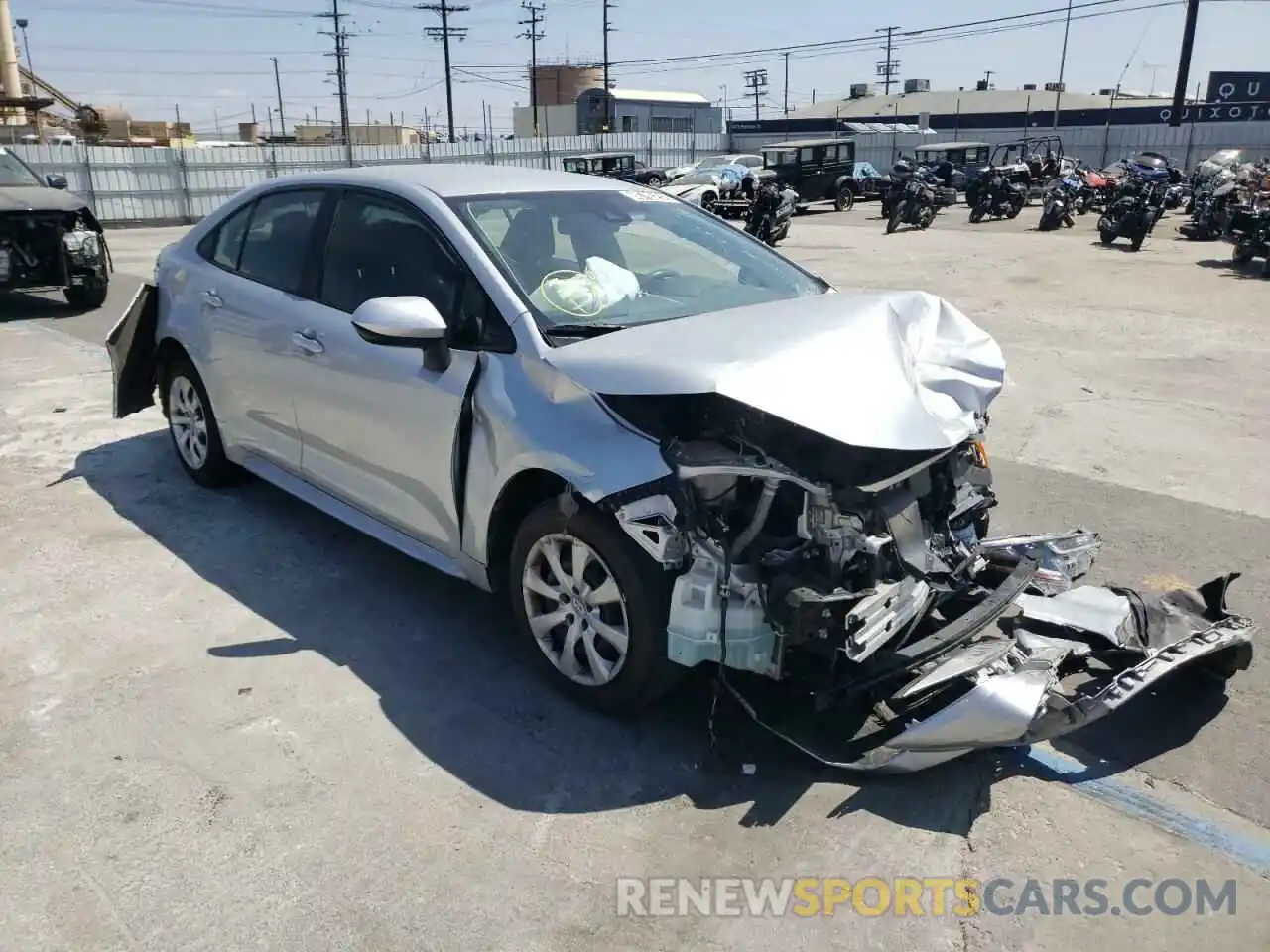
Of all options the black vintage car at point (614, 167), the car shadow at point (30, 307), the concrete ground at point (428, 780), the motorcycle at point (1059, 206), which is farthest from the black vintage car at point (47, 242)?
the black vintage car at point (614, 167)

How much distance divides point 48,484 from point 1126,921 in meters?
5.65

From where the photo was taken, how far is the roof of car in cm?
398

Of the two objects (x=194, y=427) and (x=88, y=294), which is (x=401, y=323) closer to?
(x=194, y=427)

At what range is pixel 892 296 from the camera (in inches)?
147

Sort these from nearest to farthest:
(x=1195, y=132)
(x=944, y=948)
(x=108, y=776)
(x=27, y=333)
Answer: (x=944, y=948)
(x=108, y=776)
(x=27, y=333)
(x=1195, y=132)

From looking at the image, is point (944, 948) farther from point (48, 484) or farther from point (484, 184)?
point (48, 484)

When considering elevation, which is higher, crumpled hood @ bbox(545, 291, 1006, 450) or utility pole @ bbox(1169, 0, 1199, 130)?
utility pole @ bbox(1169, 0, 1199, 130)

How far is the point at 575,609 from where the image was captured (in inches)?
129

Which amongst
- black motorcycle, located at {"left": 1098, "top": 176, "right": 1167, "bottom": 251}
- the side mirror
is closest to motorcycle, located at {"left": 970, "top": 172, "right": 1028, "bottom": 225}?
black motorcycle, located at {"left": 1098, "top": 176, "right": 1167, "bottom": 251}

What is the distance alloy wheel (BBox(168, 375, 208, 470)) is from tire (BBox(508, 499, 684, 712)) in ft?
8.65

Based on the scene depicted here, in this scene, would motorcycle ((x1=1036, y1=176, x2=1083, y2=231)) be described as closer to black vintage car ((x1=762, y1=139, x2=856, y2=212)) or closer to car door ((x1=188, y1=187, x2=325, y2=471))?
black vintage car ((x1=762, y1=139, x2=856, y2=212))

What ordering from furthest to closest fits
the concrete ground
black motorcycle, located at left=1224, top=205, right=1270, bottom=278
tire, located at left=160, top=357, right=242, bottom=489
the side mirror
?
1. black motorcycle, located at left=1224, top=205, right=1270, bottom=278
2. tire, located at left=160, top=357, right=242, bottom=489
3. the side mirror
4. the concrete ground

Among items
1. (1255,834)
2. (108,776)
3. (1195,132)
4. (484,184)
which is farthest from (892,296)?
(1195,132)

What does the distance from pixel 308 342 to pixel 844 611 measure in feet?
8.40
